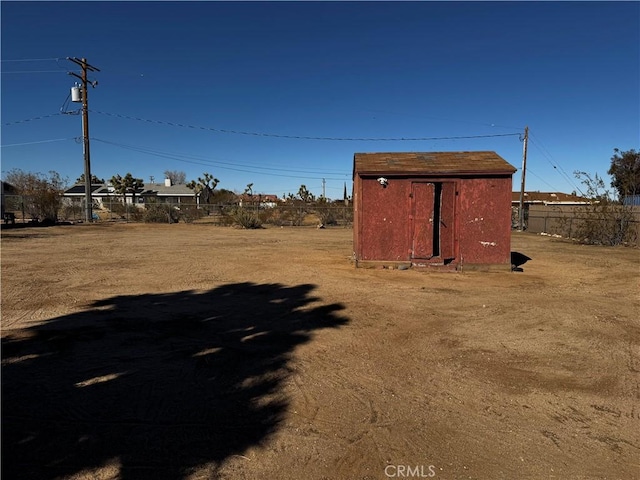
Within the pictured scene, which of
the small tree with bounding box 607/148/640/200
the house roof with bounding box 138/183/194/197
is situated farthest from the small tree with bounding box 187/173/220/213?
the small tree with bounding box 607/148/640/200

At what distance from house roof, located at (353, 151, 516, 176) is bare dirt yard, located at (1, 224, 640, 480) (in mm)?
3783

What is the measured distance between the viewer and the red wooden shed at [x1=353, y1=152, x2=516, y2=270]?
448 inches

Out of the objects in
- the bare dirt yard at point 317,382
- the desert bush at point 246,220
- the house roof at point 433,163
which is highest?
the house roof at point 433,163

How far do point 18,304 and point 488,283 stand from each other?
9.44 meters

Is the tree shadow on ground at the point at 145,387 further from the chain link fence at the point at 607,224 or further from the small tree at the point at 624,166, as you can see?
the small tree at the point at 624,166

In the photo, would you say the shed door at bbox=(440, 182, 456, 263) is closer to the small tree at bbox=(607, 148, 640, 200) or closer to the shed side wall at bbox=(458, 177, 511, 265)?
the shed side wall at bbox=(458, 177, 511, 265)

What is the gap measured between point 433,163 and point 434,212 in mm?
1392

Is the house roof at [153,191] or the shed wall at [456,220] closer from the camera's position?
the shed wall at [456,220]

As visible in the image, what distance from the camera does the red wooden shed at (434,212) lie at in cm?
1138

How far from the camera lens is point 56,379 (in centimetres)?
424

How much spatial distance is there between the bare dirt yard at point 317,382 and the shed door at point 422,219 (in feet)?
8.87

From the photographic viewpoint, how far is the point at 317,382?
4312mm

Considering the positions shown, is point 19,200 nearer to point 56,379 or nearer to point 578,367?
point 56,379
